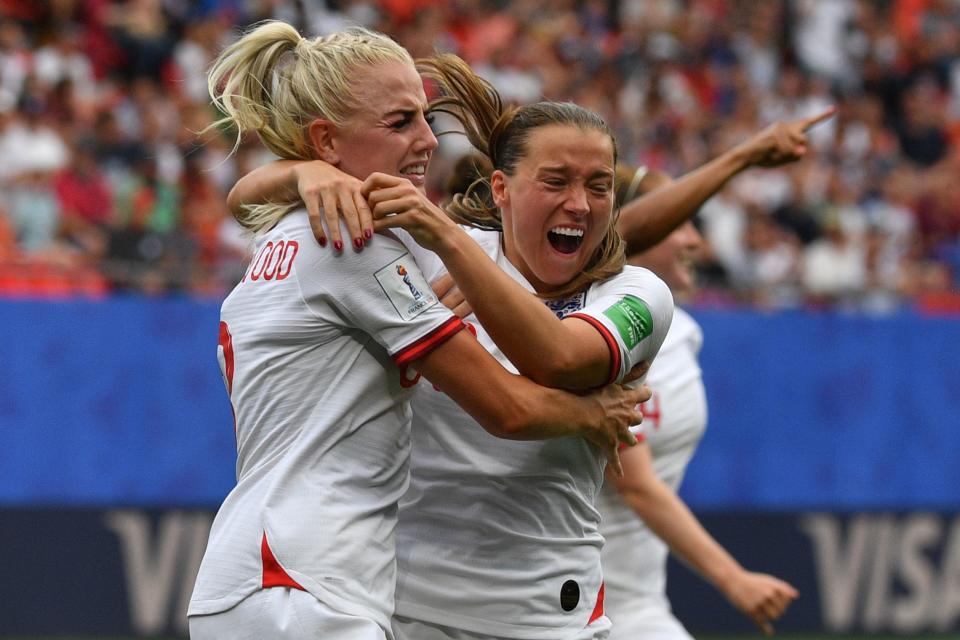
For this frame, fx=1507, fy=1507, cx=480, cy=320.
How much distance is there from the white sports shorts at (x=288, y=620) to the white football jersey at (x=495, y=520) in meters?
0.46

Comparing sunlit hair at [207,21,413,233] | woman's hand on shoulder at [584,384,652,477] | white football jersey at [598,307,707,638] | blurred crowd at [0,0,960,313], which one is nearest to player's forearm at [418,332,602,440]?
woman's hand on shoulder at [584,384,652,477]

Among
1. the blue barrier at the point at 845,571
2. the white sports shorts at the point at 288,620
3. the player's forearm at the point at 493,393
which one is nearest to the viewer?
the white sports shorts at the point at 288,620

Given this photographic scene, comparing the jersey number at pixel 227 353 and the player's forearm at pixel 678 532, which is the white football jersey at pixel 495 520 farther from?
the player's forearm at pixel 678 532

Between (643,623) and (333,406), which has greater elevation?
(333,406)

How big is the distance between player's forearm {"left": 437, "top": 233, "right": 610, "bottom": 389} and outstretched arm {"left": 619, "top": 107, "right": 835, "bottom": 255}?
55.5 inches

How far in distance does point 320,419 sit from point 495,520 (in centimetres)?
61

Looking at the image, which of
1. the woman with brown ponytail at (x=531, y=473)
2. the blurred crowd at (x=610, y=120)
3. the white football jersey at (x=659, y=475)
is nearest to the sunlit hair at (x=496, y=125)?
the woman with brown ponytail at (x=531, y=473)

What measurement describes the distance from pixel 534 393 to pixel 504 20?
1066cm

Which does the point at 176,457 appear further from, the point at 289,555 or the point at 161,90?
the point at 289,555

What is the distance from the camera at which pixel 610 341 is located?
131 inches

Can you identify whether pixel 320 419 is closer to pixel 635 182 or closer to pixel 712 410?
pixel 635 182

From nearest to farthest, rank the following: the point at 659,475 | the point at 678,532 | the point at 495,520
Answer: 1. the point at 495,520
2. the point at 678,532
3. the point at 659,475

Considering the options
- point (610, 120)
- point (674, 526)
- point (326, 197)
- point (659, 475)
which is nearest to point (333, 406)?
point (326, 197)

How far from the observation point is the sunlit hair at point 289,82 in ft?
11.0
